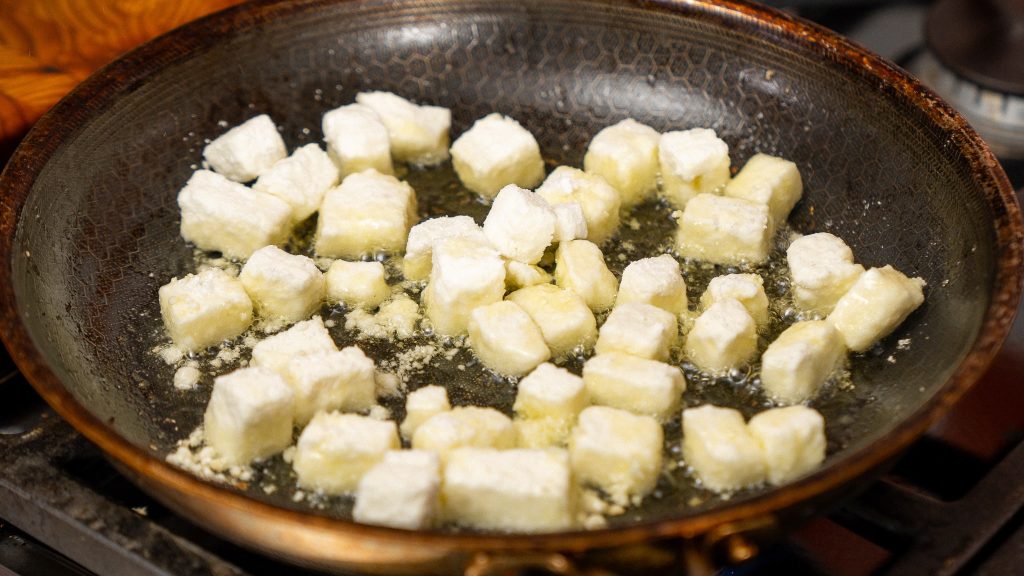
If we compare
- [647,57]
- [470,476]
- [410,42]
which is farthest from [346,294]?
[647,57]

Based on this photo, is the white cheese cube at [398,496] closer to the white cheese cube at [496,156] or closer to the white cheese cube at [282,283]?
the white cheese cube at [282,283]

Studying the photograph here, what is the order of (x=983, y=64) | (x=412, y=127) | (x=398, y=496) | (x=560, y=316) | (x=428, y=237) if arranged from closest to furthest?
(x=398, y=496)
(x=560, y=316)
(x=428, y=237)
(x=412, y=127)
(x=983, y=64)

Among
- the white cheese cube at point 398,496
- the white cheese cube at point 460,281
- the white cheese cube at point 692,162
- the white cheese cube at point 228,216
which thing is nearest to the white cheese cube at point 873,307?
the white cheese cube at point 692,162

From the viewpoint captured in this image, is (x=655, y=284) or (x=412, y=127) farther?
(x=412, y=127)

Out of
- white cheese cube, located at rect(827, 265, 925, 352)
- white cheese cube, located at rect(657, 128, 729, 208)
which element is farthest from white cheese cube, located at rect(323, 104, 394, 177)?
white cheese cube, located at rect(827, 265, 925, 352)

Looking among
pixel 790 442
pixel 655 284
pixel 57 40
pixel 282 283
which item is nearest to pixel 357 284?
pixel 282 283

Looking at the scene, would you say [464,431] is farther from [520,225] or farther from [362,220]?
[362,220]

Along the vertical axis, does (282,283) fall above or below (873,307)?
Result: below

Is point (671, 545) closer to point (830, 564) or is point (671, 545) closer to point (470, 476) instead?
point (470, 476)

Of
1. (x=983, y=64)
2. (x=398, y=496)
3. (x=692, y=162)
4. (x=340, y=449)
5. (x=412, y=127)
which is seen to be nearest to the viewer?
(x=398, y=496)
